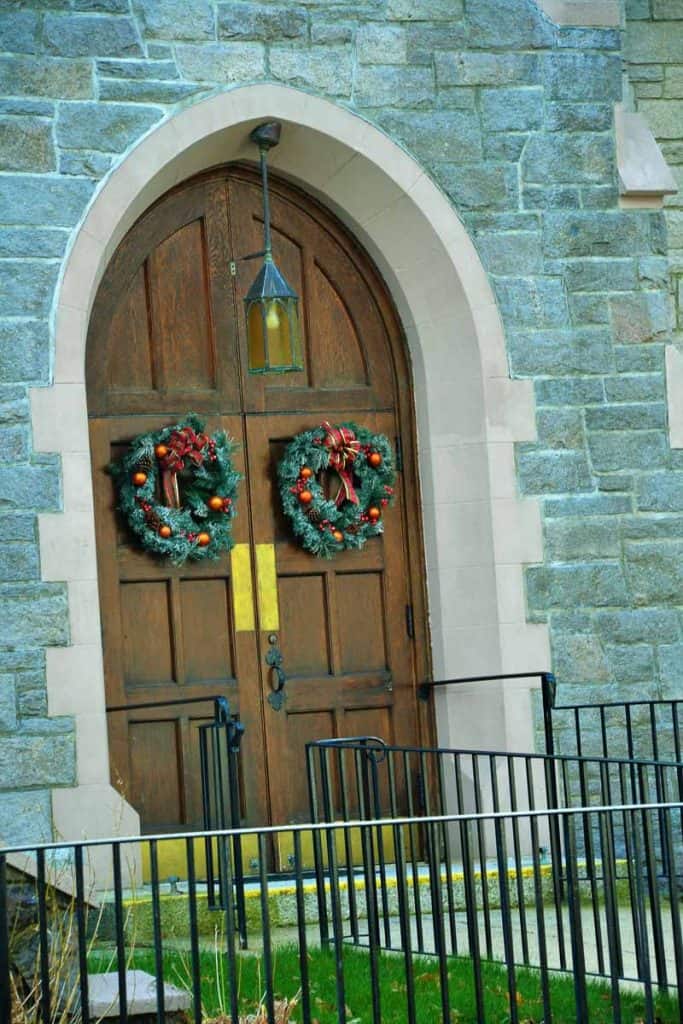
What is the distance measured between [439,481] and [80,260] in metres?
2.14

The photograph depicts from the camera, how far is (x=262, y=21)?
804cm

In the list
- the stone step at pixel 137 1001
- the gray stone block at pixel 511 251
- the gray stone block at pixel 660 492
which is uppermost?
the gray stone block at pixel 511 251

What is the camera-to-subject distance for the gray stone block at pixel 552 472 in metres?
8.30

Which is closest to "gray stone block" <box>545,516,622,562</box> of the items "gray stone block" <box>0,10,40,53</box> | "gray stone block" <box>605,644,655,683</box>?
"gray stone block" <box>605,644,655,683</box>

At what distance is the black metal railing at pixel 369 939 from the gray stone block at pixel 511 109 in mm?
3494

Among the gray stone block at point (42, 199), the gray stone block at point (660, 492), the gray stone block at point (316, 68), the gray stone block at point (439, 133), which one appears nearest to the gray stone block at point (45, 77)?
the gray stone block at point (42, 199)

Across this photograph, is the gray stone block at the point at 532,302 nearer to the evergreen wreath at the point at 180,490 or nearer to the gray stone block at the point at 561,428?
the gray stone block at the point at 561,428

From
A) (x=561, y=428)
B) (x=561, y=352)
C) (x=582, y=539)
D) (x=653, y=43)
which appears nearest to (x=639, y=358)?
(x=561, y=352)

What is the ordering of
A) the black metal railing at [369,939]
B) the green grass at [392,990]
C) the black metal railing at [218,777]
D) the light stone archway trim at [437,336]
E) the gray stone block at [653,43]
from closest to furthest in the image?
the black metal railing at [369,939] < the green grass at [392,990] < the black metal railing at [218,777] < the light stone archway trim at [437,336] < the gray stone block at [653,43]

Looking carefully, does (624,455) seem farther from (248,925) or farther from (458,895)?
(248,925)

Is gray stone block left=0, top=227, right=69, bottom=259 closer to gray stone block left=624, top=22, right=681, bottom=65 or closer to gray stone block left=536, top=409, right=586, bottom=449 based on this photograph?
gray stone block left=536, top=409, right=586, bottom=449

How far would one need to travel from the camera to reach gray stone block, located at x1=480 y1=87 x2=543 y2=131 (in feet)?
27.5

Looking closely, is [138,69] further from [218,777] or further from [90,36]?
[218,777]

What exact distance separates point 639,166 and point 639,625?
2.35 meters
